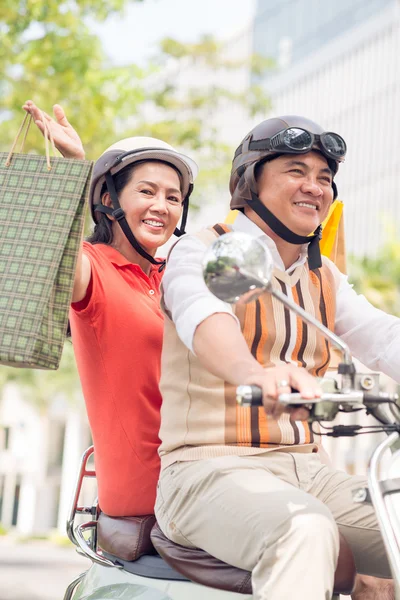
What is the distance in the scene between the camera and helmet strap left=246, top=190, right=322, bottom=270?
3.28 meters

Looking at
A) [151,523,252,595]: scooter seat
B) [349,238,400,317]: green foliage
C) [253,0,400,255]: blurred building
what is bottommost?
[151,523,252,595]: scooter seat

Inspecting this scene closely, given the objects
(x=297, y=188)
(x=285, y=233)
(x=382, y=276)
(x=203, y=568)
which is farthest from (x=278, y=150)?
(x=382, y=276)

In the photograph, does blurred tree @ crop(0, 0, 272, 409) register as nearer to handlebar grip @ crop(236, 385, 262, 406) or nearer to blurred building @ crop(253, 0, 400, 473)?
handlebar grip @ crop(236, 385, 262, 406)

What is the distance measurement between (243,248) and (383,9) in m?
68.5

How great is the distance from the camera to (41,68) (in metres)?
11.5

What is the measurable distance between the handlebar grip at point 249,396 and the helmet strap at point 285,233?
3.24 feet

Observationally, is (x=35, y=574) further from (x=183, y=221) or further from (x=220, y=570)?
(x=220, y=570)

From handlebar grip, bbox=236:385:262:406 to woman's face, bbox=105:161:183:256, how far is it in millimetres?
1749

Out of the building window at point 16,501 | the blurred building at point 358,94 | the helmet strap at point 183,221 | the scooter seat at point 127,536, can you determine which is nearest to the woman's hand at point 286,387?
the scooter seat at point 127,536

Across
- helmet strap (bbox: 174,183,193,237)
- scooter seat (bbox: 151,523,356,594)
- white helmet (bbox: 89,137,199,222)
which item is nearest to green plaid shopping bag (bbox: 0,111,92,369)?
scooter seat (bbox: 151,523,356,594)

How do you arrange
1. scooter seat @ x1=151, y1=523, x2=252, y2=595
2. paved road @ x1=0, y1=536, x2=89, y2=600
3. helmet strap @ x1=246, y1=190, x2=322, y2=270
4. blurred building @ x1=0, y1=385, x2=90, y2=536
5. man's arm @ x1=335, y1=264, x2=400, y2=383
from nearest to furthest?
scooter seat @ x1=151, y1=523, x2=252, y2=595
helmet strap @ x1=246, y1=190, x2=322, y2=270
man's arm @ x1=335, y1=264, x2=400, y2=383
paved road @ x1=0, y1=536, x2=89, y2=600
blurred building @ x1=0, y1=385, x2=90, y2=536

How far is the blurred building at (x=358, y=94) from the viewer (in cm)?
6419

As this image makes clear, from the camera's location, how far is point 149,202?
4051mm

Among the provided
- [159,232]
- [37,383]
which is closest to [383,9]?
[37,383]
